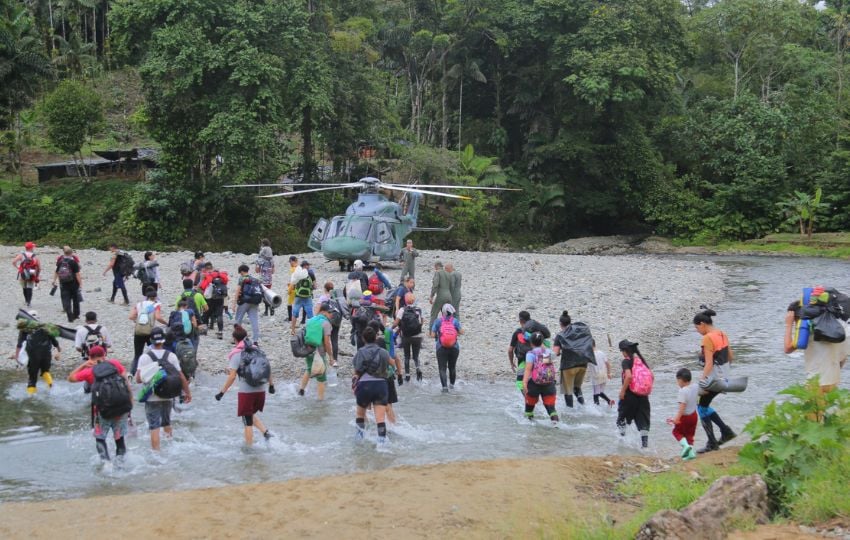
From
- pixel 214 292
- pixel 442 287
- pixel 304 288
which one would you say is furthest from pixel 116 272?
pixel 442 287

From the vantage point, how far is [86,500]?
8.52 meters

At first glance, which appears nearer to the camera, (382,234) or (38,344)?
(38,344)

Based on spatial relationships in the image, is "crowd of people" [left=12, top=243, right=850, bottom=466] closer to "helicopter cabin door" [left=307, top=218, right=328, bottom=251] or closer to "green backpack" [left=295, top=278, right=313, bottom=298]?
"green backpack" [left=295, top=278, right=313, bottom=298]

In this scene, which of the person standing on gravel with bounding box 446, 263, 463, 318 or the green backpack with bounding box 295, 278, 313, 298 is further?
the green backpack with bounding box 295, 278, 313, 298

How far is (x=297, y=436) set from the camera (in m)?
11.1

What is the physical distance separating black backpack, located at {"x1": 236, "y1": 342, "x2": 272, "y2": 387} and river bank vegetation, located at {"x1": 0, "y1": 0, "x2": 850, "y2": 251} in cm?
2483

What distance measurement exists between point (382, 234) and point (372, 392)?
15914 millimetres

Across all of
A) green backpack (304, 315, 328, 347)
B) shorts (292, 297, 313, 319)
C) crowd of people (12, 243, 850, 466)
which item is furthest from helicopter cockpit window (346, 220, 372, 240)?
green backpack (304, 315, 328, 347)

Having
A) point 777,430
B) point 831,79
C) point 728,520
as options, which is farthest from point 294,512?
point 831,79

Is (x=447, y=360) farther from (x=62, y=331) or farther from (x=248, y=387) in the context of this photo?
(x=62, y=331)

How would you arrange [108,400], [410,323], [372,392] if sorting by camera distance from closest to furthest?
[108,400]
[372,392]
[410,323]

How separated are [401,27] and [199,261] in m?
30.7

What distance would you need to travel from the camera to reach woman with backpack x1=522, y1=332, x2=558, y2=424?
10844 mm

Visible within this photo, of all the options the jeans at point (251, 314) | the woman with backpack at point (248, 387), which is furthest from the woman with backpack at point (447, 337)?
the jeans at point (251, 314)
